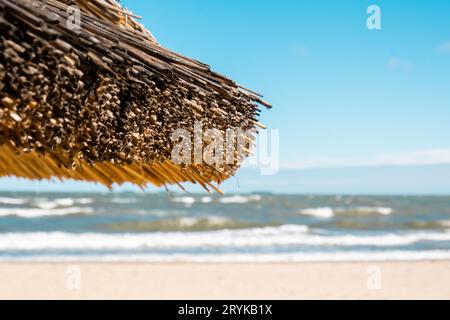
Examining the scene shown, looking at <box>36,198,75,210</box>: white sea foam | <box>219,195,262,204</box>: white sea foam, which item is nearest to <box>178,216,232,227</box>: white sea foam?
<box>36,198,75,210</box>: white sea foam

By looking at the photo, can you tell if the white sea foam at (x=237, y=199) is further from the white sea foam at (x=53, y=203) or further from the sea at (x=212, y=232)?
the white sea foam at (x=53, y=203)

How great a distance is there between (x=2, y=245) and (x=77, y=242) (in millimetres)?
1653

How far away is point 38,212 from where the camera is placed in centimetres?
2067

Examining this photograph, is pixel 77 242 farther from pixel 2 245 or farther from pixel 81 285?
pixel 81 285

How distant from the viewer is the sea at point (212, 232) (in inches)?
480

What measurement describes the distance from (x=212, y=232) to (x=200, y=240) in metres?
2.00

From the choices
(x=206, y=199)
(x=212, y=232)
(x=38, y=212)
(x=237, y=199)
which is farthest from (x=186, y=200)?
(x=212, y=232)

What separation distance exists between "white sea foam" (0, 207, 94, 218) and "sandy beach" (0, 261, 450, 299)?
10.1 meters

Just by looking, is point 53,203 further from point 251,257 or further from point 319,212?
point 251,257

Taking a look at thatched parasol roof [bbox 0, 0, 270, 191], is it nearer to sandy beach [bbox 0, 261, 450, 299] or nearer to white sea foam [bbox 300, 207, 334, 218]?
sandy beach [bbox 0, 261, 450, 299]

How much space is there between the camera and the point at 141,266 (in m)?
10.1

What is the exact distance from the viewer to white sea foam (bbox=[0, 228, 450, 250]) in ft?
44.2
